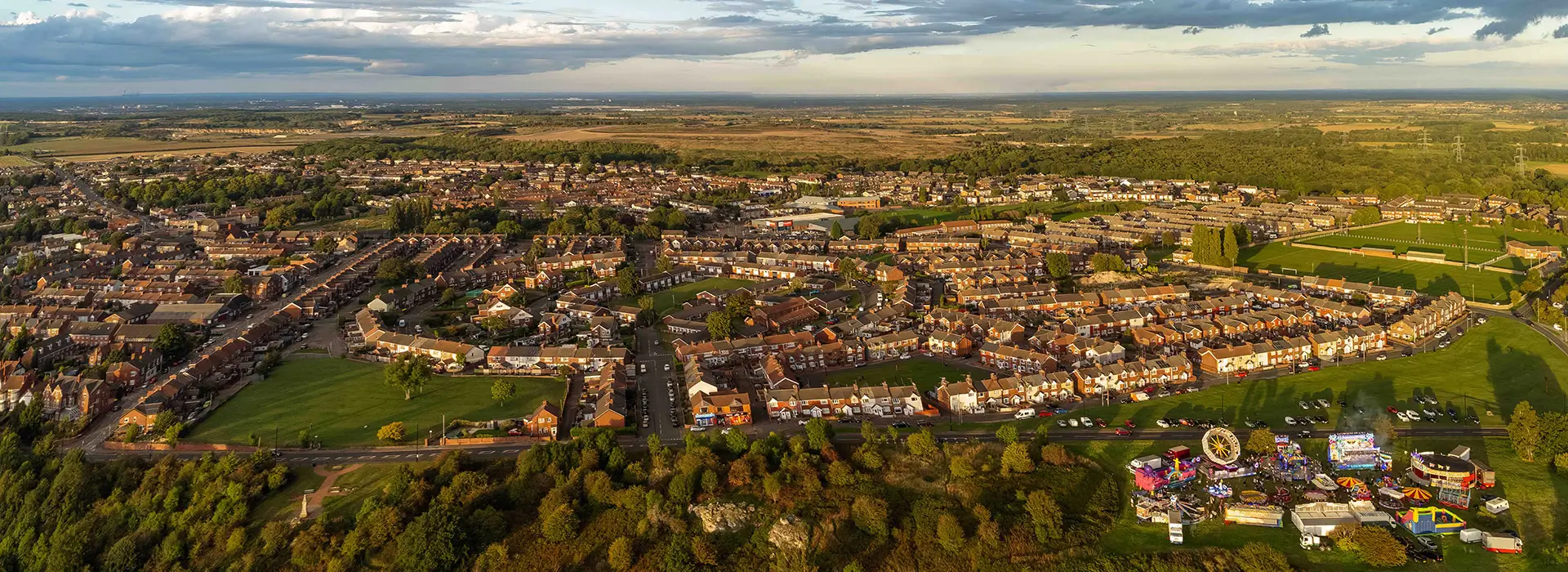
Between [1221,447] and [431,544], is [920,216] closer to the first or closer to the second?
[1221,447]

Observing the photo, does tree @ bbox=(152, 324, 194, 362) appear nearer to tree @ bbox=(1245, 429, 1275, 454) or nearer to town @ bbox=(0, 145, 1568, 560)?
town @ bbox=(0, 145, 1568, 560)

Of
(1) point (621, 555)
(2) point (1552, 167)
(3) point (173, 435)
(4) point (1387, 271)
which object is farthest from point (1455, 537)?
(2) point (1552, 167)

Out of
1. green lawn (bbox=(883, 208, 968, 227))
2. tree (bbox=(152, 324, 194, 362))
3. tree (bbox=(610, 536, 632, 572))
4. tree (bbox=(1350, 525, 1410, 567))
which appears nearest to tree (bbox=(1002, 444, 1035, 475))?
tree (bbox=(1350, 525, 1410, 567))

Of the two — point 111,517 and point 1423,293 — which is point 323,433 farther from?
point 1423,293

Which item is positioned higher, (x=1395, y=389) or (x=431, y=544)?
(x=1395, y=389)

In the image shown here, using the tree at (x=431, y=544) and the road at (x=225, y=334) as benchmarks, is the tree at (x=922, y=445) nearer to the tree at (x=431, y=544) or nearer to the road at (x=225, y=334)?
the tree at (x=431, y=544)

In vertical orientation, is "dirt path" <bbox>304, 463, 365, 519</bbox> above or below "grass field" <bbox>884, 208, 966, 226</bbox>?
below
